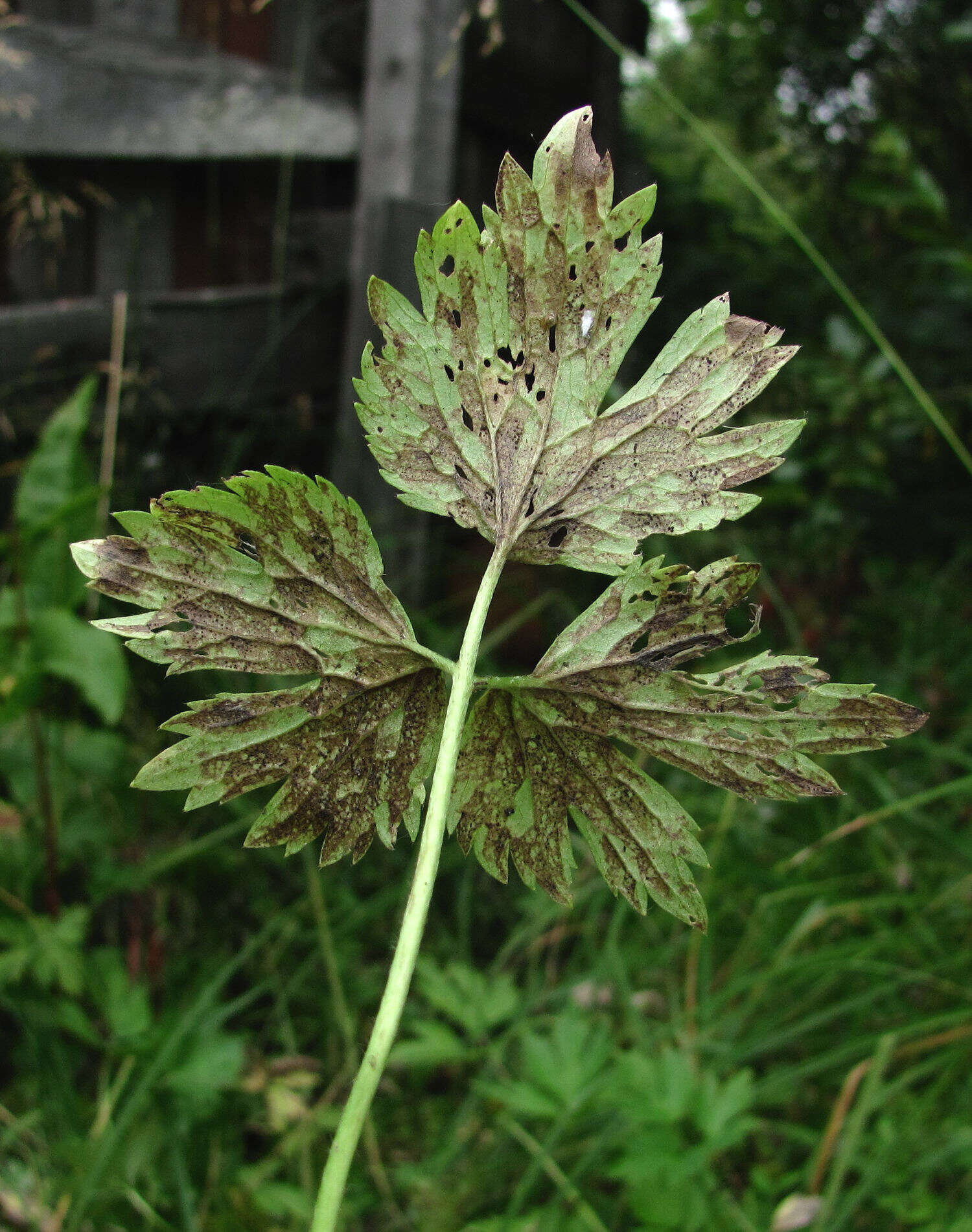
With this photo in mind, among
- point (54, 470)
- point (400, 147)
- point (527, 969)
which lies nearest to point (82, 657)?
point (54, 470)

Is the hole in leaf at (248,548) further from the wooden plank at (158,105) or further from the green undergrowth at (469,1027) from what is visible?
the wooden plank at (158,105)

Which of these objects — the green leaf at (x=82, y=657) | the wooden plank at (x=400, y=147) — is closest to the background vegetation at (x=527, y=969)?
the green leaf at (x=82, y=657)

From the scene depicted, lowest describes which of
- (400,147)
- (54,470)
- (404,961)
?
(404,961)

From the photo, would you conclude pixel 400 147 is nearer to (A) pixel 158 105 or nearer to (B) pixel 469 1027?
(A) pixel 158 105

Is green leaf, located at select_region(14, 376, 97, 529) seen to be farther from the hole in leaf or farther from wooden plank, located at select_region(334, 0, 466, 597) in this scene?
the hole in leaf

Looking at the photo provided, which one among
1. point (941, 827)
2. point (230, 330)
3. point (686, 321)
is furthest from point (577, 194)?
point (230, 330)

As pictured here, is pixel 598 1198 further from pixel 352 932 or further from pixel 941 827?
pixel 941 827

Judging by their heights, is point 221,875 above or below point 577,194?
below
